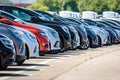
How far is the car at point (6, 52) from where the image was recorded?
42.3 feet

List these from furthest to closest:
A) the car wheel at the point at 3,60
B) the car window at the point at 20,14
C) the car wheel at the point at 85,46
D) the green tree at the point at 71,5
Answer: the green tree at the point at 71,5, the car wheel at the point at 85,46, the car window at the point at 20,14, the car wheel at the point at 3,60

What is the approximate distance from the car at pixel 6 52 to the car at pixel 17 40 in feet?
2.81

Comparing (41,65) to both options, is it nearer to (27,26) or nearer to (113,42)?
(27,26)

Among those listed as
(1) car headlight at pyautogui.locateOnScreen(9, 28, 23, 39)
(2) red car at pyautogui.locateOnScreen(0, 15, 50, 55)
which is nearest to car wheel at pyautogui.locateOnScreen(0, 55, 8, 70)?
(1) car headlight at pyautogui.locateOnScreen(9, 28, 23, 39)

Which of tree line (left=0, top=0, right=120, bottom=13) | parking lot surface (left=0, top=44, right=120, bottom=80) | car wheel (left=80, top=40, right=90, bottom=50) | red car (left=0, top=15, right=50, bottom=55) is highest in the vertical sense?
tree line (left=0, top=0, right=120, bottom=13)

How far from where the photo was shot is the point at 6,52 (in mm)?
12961

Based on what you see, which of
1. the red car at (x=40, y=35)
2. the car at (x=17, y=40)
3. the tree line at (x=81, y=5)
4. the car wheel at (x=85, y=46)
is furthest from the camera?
the tree line at (x=81, y=5)

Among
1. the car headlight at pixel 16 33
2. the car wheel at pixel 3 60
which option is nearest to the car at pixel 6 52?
the car wheel at pixel 3 60

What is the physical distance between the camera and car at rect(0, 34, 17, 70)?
42.3 ft

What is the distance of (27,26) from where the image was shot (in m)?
18.4

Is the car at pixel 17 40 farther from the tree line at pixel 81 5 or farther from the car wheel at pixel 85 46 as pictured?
the tree line at pixel 81 5

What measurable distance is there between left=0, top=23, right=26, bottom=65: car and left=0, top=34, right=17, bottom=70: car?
86 cm

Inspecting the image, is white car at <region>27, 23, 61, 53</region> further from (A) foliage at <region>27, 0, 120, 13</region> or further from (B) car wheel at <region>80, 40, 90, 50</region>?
(A) foliage at <region>27, 0, 120, 13</region>

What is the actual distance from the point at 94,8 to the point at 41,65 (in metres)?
95.6
